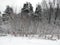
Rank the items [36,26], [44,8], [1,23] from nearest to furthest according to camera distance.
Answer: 1. [36,26]
2. [1,23]
3. [44,8]

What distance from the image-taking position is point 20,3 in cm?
2098

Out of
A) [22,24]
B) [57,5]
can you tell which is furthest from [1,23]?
[57,5]

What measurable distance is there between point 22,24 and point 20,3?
825 centimetres

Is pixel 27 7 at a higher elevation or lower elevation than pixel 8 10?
higher

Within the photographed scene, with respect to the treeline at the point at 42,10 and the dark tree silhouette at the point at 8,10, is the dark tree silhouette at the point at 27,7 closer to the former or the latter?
the treeline at the point at 42,10

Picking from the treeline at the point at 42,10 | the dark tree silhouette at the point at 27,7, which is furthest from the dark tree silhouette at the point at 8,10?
the dark tree silhouette at the point at 27,7

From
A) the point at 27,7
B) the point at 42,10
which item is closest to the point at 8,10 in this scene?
the point at 27,7

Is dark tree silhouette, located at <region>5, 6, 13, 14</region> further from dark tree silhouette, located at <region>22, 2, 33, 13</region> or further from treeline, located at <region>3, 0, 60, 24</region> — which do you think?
dark tree silhouette, located at <region>22, 2, 33, 13</region>

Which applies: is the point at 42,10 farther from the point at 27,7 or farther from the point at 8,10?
the point at 8,10

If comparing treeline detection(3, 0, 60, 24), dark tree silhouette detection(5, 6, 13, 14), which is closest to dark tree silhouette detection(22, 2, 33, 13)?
treeline detection(3, 0, 60, 24)

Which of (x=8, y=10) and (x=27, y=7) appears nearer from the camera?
(x=27, y=7)

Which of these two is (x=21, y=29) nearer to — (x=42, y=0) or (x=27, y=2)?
(x=27, y=2)

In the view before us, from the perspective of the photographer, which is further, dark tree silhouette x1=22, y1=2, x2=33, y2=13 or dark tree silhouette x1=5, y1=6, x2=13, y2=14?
dark tree silhouette x1=5, y1=6, x2=13, y2=14

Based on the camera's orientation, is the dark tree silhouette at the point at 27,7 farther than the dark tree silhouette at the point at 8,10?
No
